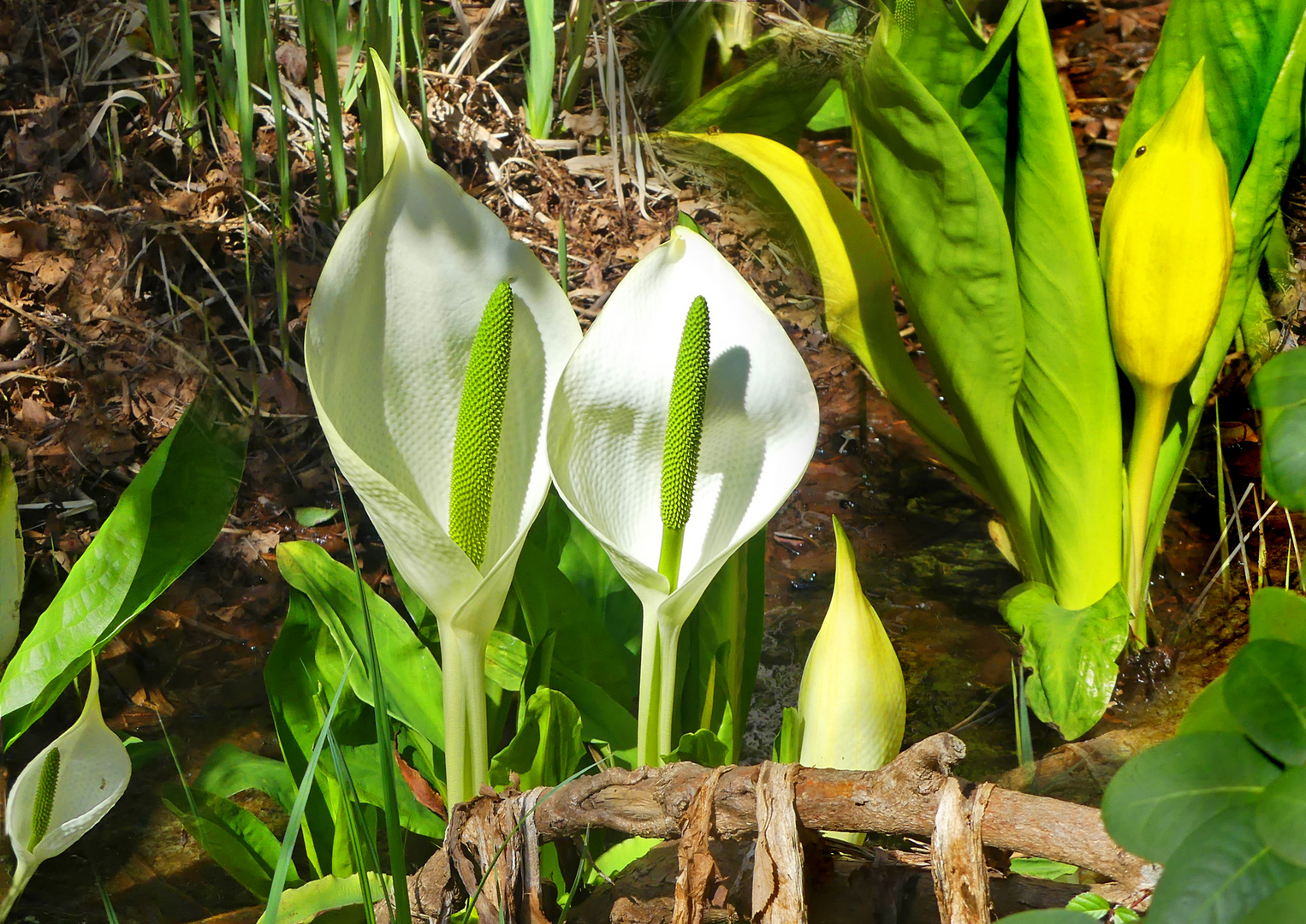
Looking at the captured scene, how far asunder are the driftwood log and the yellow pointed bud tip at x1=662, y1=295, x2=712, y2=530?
0.45ft

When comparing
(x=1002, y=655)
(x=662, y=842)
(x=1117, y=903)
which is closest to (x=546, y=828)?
(x=662, y=842)

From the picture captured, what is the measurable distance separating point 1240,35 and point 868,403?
0.51 meters

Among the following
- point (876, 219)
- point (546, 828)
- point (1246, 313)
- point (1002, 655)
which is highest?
point (876, 219)

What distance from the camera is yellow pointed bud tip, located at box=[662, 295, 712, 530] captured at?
0.52 meters

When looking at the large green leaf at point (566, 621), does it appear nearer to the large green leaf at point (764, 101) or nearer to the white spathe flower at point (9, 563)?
the white spathe flower at point (9, 563)

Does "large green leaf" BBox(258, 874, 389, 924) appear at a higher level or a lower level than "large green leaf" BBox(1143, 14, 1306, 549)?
lower

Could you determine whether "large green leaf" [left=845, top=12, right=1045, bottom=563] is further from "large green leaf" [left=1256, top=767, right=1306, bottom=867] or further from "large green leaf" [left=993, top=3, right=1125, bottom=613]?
"large green leaf" [left=1256, top=767, right=1306, bottom=867]

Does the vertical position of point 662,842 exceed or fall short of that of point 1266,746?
it falls short

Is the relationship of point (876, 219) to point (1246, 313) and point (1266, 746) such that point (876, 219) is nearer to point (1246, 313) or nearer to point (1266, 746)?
point (1246, 313)

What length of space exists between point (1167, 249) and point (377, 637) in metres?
0.64

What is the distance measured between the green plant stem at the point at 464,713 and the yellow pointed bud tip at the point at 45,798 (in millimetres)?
213

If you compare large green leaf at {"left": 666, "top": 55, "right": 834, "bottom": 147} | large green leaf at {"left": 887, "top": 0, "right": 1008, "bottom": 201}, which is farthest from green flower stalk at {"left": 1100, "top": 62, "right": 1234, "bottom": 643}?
large green leaf at {"left": 666, "top": 55, "right": 834, "bottom": 147}

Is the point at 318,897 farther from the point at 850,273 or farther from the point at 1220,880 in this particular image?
the point at 850,273

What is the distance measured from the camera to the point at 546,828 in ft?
1.82
